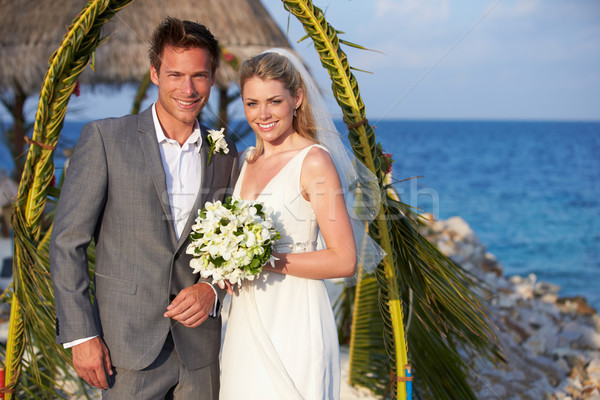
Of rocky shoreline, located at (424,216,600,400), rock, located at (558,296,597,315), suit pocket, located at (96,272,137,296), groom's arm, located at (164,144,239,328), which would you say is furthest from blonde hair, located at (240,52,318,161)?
rock, located at (558,296,597,315)

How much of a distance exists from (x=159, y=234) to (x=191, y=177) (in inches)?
13.9

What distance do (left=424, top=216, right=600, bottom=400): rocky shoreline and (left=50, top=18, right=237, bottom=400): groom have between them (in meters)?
1.78

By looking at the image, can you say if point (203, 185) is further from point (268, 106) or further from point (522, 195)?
point (522, 195)

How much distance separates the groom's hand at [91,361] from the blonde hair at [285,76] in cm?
151

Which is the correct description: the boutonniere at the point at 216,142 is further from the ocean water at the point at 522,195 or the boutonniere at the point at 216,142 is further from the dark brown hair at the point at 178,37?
the ocean water at the point at 522,195

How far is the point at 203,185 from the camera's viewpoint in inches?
111

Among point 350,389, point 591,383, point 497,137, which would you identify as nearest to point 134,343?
point 350,389

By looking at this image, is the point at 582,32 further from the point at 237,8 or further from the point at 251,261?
the point at 251,261

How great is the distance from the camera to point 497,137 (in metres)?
72.4

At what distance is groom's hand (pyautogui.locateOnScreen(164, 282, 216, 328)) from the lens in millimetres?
2641

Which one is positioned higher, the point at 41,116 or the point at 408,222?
the point at 41,116

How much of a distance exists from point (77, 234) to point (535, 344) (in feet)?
20.8

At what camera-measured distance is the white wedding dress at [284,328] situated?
277 centimetres

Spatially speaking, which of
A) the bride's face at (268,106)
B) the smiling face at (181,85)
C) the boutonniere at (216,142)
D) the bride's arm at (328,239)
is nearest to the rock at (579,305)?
the bride's arm at (328,239)
